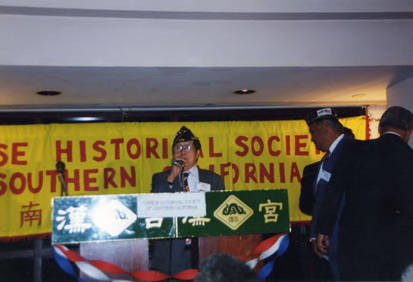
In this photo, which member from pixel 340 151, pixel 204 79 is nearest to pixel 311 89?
pixel 204 79

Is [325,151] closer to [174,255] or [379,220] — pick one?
[379,220]

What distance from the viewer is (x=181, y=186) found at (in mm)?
2945

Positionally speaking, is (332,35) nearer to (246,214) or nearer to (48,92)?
(246,214)

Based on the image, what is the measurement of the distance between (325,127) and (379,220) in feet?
2.52

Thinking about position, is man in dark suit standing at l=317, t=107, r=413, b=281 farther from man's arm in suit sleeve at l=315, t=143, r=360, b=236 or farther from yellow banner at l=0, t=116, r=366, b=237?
yellow banner at l=0, t=116, r=366, b=237

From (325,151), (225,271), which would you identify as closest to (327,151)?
(325,151)

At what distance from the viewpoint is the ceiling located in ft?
8.95

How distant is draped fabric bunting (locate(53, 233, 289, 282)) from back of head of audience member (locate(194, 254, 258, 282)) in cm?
95

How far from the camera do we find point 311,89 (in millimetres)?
3916

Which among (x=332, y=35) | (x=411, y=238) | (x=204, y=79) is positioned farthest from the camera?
(x=204, y=79)

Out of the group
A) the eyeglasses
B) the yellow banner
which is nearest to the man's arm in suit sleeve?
the eyeglasses

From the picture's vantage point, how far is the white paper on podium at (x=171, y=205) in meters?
1.90

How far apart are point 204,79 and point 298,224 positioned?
2.28m

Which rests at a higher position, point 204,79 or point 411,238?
point 204,79
